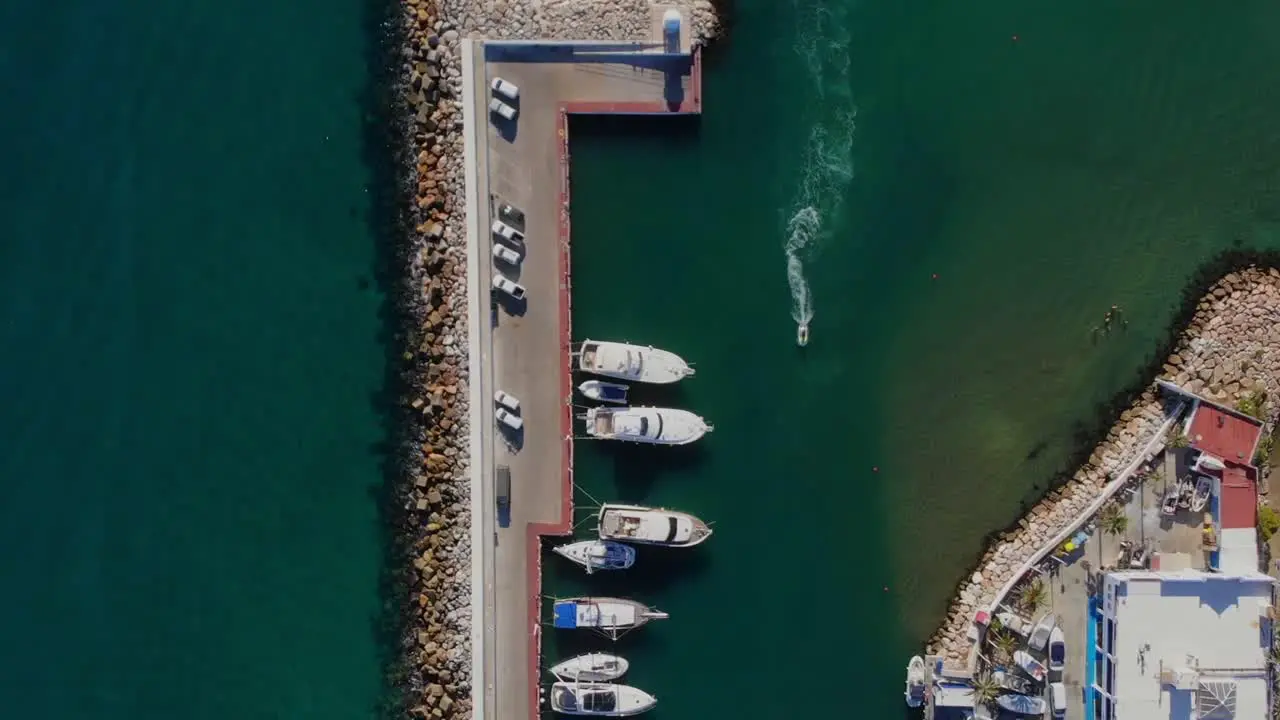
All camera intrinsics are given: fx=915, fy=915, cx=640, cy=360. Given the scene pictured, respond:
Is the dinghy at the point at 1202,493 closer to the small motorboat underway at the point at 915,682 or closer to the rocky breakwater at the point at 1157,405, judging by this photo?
the rocky breakwater at the point at 1157,405

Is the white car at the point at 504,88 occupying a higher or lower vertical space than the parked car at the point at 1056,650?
higher

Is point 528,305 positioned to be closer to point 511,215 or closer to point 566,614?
point 511,215

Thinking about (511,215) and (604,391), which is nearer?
(511,215)

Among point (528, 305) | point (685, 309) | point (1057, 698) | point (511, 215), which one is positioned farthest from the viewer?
point (685, 309)

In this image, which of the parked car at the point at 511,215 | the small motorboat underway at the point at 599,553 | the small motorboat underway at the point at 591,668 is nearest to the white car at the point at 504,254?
the parked car at the point at 511,215

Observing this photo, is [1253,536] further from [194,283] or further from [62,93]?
[62,93]

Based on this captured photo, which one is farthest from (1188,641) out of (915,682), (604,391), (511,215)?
(511,215)

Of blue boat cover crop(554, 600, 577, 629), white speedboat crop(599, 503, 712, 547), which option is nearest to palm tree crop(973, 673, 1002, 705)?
white speedboat crop(599, 503, 712, 547)
